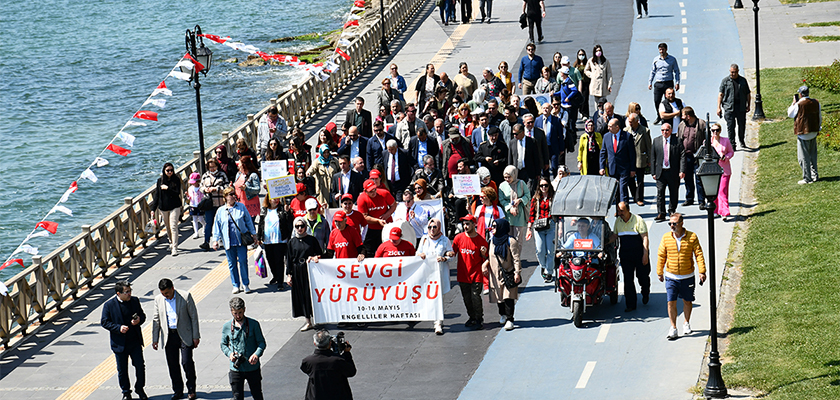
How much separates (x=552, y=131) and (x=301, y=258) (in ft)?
22.7

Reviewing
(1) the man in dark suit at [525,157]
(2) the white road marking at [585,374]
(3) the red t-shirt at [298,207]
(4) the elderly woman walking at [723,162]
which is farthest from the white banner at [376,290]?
(4) the elderly woman walking at [723,162]

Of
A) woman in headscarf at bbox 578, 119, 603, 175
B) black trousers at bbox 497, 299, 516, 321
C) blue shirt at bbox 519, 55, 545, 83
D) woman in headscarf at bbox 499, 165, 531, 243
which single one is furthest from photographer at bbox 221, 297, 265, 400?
blue shirt at bbox 519, 55, 545, 83

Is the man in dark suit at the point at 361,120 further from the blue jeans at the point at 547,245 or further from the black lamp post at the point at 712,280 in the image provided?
the black lamp post at the point at 712,280

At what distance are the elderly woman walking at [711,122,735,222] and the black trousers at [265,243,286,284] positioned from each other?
8135 mm

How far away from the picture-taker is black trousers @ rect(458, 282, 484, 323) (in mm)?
16052

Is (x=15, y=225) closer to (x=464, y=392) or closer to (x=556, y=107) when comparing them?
(x=556, y=107)

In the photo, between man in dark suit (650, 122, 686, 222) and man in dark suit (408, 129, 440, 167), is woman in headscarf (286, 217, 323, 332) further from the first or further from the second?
man in dark suit (650, 122, 686, 222)

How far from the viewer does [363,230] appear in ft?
59.7

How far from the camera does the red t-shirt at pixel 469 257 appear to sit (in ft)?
52.0

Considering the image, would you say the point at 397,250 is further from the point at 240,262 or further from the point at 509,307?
the point at 240,262

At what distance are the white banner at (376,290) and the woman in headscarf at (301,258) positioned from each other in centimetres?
10

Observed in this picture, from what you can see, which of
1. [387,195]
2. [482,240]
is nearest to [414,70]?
[387,195]

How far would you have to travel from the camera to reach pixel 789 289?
1630 cm

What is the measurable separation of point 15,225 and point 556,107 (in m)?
34.2
